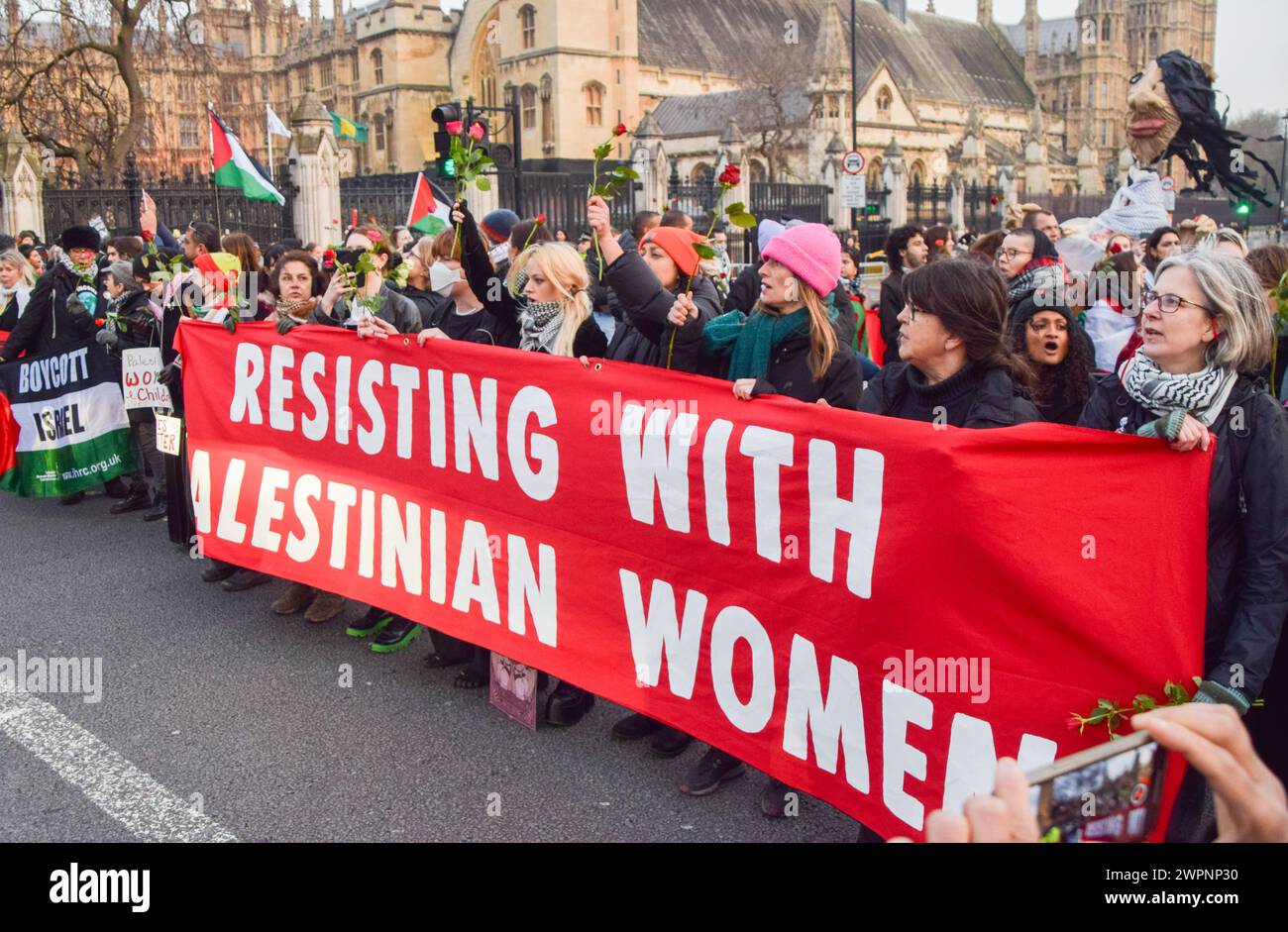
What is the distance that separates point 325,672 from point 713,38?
72.8 meters

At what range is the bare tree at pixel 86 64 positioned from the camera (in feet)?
86.6

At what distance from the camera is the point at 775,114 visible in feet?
198

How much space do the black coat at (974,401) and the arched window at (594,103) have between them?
5902 centimetres

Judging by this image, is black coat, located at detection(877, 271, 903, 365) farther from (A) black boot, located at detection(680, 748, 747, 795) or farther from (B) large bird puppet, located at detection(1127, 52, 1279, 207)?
(A) black boot, located at detection(680, 748, 747, 795)

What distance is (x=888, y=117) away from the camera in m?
74.4

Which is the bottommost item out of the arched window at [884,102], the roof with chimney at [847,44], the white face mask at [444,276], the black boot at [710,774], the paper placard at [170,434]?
the black boot at [710,774]

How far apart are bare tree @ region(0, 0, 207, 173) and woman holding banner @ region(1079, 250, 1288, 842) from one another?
27.6 meters

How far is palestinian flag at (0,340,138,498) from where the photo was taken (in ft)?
29.8

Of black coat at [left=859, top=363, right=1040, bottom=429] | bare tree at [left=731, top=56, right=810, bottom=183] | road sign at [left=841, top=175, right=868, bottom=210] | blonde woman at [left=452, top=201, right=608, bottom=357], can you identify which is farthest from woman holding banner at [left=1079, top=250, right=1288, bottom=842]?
bare tree at [left=731, top=56, right=810, bottom=183]

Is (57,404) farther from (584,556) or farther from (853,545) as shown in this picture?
(853,545)

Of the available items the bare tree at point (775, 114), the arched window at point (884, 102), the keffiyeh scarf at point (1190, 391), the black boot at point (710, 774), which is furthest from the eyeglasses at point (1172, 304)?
the arched window at point (884, 102)

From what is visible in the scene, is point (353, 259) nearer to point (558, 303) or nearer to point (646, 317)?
point (558, 303)

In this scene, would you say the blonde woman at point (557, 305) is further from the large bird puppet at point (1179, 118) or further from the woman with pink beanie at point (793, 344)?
the large bird puppet at point (1179, 118)
